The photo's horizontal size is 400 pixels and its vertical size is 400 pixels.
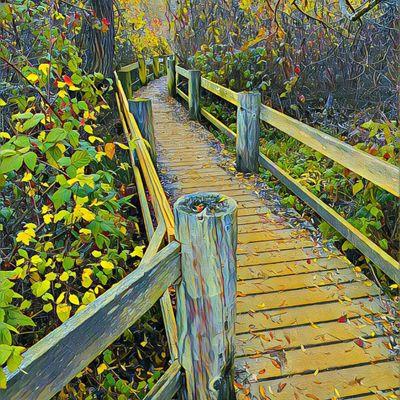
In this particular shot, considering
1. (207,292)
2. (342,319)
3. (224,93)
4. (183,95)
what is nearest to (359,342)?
(342,319)

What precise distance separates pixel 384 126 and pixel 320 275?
4.84 feet

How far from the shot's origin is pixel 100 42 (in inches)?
264

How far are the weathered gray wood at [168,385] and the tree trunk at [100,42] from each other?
5487 mm

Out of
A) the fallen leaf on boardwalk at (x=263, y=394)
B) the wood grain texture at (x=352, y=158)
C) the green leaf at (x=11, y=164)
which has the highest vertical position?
the green leaf at (x=11, y=164)

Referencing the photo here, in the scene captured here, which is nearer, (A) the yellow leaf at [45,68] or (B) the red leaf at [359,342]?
(B) the red leaf at [359,342]

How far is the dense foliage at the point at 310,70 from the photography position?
5.74 metres

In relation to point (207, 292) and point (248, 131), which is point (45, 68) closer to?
point (207, 292)

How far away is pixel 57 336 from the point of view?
1345 mm

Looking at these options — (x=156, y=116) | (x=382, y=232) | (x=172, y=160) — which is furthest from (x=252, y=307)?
(x=156, y=116)

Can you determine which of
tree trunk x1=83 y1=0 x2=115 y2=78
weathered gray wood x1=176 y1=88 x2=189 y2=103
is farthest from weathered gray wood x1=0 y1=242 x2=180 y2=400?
weathered gray wood x1=176 y1=88 x2=189 y2=103

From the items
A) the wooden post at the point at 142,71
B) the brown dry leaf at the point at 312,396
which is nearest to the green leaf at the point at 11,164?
the brown dry leaf at the point at 312,396

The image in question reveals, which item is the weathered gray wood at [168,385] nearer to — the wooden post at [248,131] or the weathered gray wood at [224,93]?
the wooden post at [248,131]

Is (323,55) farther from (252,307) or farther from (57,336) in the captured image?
(57,336)

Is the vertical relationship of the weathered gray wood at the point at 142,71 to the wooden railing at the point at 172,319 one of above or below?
below
